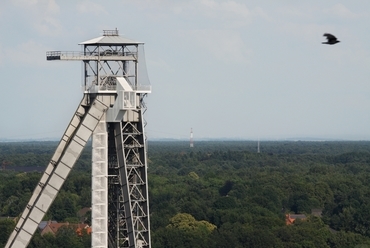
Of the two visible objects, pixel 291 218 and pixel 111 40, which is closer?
pixel 111 40

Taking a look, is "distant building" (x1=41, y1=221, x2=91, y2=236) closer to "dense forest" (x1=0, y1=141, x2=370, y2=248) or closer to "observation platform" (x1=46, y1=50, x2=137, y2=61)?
"dense forest" (x1=0, y1=141, x2=370, y2=248)

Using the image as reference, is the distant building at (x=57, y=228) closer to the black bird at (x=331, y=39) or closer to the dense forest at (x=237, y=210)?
the dense forest at (x=237, y=210)

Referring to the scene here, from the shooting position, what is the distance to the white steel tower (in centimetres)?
4422

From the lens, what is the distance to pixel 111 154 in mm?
45844

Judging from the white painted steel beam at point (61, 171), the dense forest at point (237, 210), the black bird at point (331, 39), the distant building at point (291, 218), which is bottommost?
the distant building at point (291, 218)

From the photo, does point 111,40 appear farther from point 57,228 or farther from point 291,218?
point 291,218

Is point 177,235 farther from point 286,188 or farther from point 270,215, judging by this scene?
point 286,188

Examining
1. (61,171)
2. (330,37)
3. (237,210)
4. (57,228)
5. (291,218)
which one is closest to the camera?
Result: (330,37)

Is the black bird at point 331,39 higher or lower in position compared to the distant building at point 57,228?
higher

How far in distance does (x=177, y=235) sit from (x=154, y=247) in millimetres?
5461

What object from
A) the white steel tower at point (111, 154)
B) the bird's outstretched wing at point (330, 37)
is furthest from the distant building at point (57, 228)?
the bird's outstretched wing at point (330, 37)

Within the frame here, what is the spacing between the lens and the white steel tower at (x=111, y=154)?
4422cm

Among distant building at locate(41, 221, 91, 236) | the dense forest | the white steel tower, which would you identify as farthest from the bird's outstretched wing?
distant building at locate(41, 221, 91, 236)

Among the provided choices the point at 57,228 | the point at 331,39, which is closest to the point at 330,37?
the point at 331,39
